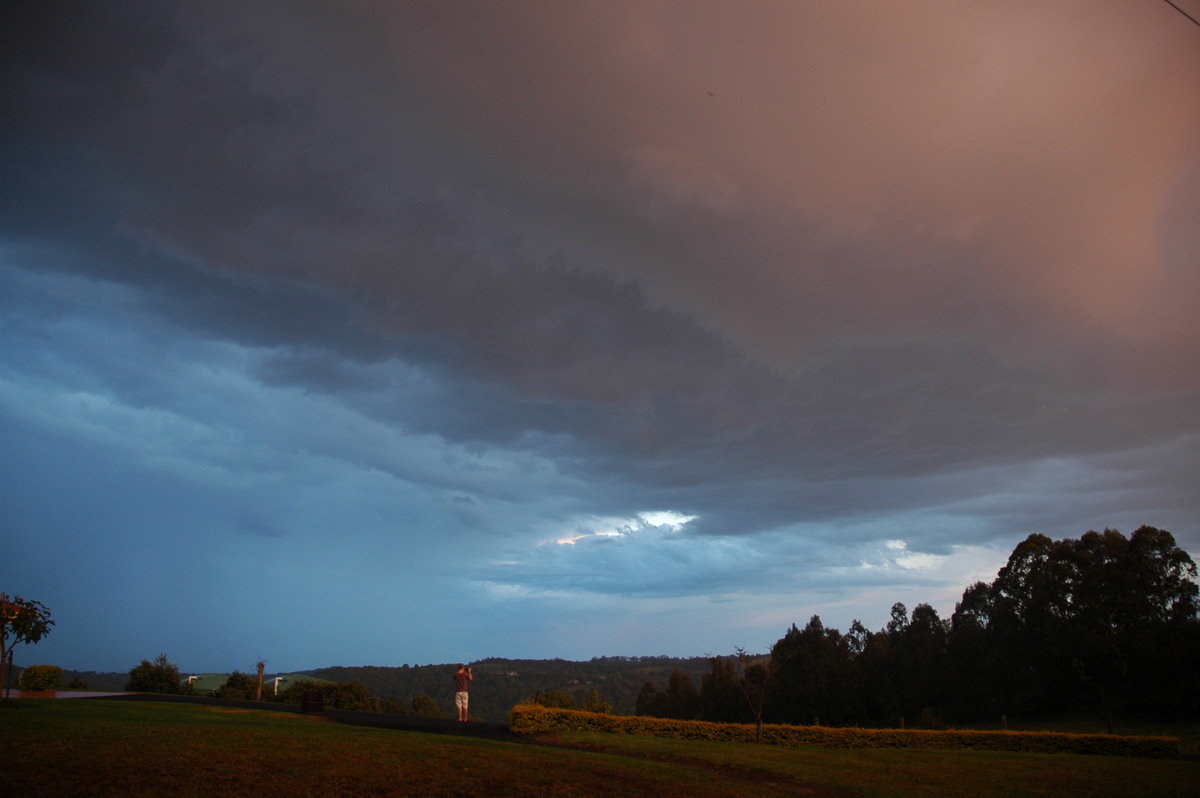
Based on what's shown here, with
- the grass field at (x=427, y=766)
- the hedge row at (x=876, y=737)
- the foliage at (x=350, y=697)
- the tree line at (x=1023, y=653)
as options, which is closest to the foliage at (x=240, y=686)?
the foliage at (x=350, y=697)

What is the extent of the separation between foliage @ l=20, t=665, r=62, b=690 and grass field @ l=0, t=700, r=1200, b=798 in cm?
1395

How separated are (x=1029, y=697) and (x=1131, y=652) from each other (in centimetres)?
898

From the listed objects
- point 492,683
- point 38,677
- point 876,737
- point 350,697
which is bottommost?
point 492,683

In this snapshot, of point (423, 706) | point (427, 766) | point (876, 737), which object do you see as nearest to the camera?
point (427, 766)

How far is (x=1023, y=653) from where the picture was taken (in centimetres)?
5675

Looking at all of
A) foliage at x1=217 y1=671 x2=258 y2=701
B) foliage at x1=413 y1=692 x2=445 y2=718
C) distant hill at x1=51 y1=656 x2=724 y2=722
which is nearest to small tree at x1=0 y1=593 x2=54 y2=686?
foliage at x1=217 y1=671 x2=258 y2=701

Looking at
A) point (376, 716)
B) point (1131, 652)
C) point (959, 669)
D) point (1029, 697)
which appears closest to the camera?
point (376, 716)

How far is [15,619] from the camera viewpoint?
17.7m

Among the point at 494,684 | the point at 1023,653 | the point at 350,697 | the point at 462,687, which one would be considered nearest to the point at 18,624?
the point at 462,687

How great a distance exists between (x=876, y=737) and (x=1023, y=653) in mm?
40360

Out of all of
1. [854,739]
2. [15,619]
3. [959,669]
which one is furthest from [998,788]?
[959,669]

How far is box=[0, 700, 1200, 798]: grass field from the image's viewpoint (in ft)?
33.5

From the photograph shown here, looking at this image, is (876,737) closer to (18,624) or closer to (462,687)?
(462,687)

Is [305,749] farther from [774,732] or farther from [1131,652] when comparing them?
[1131,652]
